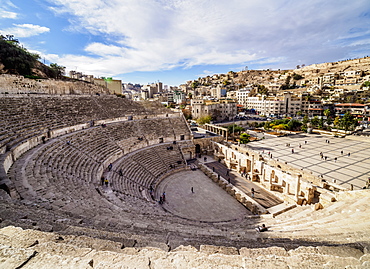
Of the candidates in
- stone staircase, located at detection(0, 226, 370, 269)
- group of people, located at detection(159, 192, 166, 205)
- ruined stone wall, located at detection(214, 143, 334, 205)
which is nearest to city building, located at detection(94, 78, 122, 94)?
ruined stone wall, located at detection(214, 143, 334, 205)

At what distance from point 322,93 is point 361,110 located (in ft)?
71.7

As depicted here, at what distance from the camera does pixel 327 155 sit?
26.8 metres

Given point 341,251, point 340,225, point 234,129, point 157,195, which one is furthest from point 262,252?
point 234,129

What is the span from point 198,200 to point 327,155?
2277 cm

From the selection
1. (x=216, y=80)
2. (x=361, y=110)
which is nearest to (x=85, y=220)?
(x=361, y=110)

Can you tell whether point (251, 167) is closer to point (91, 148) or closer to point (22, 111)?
point (91, 148)

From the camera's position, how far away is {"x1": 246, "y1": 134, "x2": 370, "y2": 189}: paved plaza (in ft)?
65.8

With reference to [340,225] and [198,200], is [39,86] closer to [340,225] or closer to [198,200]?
[198,200]

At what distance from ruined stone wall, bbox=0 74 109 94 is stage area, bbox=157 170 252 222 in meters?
18.4

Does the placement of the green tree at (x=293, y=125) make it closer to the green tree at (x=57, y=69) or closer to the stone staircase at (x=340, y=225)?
the stone staircase at (x=340, y=225)

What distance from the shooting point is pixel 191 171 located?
21656mm

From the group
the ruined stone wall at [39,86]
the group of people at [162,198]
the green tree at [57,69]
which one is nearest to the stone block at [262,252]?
the group of people at [162,198]

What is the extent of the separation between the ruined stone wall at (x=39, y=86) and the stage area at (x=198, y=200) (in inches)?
723

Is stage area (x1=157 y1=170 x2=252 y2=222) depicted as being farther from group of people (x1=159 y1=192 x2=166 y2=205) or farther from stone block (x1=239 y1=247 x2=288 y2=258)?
stone block (x1=239 y1=247 x2=288 y2=258)
